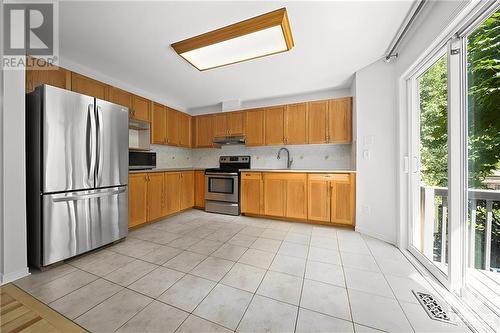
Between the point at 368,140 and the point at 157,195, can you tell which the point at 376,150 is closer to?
the point at 368,140

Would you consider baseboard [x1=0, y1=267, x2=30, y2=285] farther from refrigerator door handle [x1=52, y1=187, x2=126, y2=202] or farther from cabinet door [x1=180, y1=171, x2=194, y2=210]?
cabinet door [x1=180, y1=171, x2=194, y2=210]

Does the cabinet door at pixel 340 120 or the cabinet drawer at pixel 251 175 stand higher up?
the cabinet door at pixel 340 120

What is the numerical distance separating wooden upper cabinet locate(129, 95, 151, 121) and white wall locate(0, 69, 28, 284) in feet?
5.15

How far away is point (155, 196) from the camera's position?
3318 mm

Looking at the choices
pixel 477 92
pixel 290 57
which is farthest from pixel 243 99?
pixel 477 92

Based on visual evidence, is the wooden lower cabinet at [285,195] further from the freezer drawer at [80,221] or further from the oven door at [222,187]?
the freezer drawer at [80,221]

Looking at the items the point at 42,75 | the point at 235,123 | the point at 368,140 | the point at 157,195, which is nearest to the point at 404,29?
the point at 368,140

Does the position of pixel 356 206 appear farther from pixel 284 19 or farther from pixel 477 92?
pixel 284 19

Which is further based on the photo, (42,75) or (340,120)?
(340,120)

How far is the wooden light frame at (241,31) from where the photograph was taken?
177cm

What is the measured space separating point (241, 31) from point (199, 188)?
10.6 ft

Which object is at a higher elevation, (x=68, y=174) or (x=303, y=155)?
(x=303, y=155)

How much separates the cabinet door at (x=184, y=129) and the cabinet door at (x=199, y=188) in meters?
0.79

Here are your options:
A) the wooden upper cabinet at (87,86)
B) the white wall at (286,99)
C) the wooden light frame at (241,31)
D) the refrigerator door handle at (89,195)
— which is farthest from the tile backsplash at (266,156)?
the wooden light frame at (241,31)
